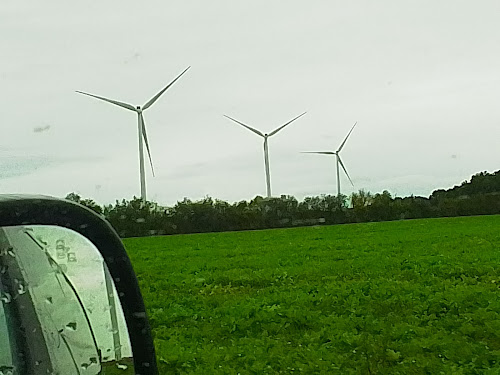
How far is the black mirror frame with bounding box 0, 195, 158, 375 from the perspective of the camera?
7.64ft

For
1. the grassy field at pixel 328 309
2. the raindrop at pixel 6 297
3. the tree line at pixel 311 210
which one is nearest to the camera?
the raindrop at pixel 6 297

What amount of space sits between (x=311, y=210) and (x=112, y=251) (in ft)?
94.6

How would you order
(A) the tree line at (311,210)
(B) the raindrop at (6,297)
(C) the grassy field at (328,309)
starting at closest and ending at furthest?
(B) the raindrop at (6,297), (C) the grassy field at (328,309), (A) the tree line at (311,210)

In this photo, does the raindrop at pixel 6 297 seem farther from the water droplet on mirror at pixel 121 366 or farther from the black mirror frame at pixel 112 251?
the water droplet on mirror at pixel 121 366

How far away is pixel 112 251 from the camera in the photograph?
2441 mm

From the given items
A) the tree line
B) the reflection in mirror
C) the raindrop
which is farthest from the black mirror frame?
the tree line

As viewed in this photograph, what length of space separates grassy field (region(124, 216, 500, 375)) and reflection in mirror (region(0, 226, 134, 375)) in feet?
2.34

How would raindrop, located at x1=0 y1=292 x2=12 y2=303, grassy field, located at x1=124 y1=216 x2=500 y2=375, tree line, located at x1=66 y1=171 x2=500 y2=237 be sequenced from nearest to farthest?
1. raindrop, located at x1=0 y1=292 x2=12 y2=303
2. grassy field, located at x1=124 y1=216 x2=500 y2=375
3. tree line, located at x1=66 y1=171 x2=500 y2=237

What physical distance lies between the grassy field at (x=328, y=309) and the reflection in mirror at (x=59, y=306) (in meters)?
0.71

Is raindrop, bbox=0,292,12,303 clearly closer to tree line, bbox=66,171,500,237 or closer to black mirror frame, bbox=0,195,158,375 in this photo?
black mirror frame, bbox=0,195,158,375

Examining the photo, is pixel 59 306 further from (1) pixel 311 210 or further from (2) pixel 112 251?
(1) pixel 311 210

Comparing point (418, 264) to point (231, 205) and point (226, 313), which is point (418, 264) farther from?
point (231, 205)

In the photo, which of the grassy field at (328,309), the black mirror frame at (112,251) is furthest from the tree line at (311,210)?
the black mirror frame at (112,251)

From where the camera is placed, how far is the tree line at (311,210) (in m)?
24.9
